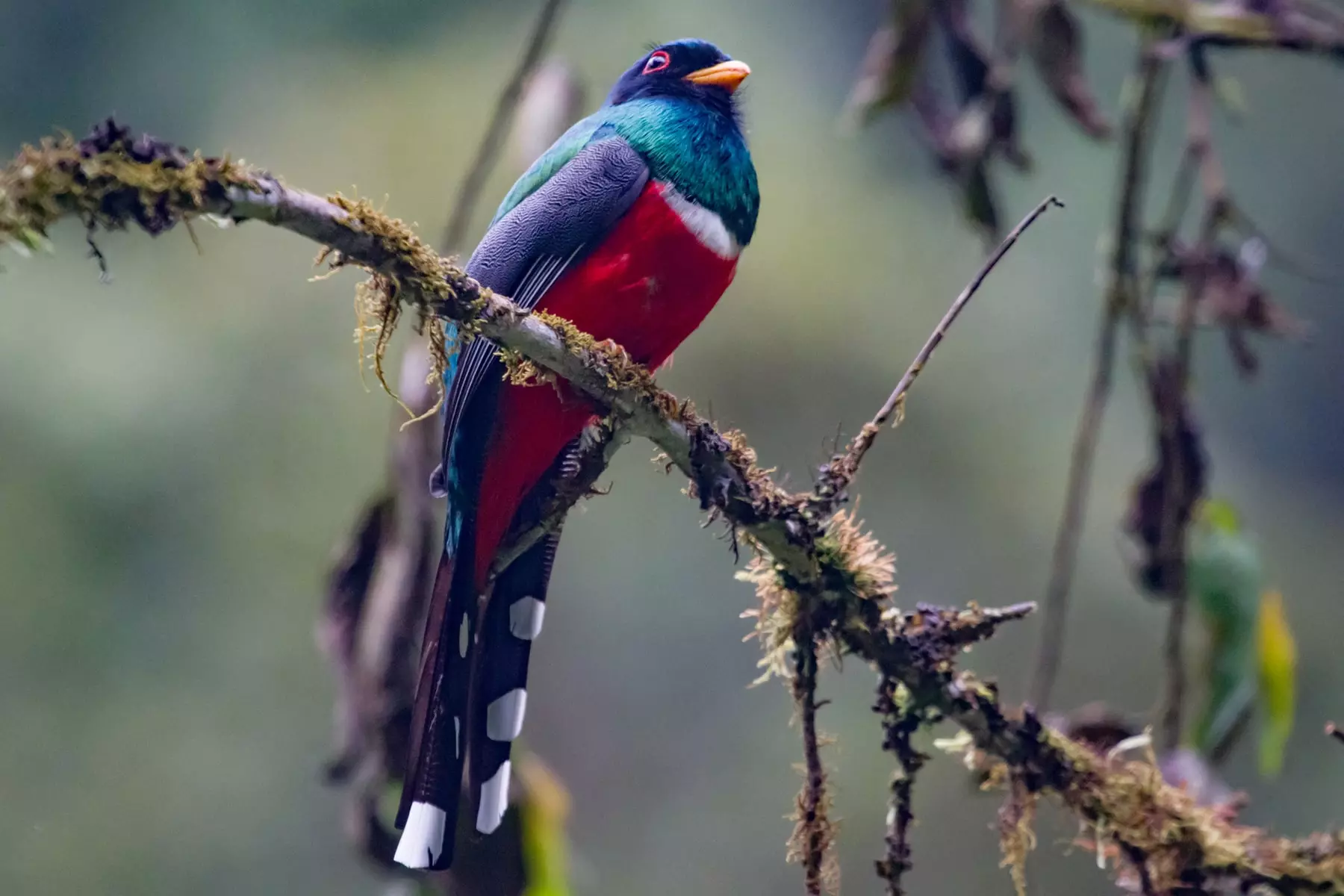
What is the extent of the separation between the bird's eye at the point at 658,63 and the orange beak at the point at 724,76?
8 cm

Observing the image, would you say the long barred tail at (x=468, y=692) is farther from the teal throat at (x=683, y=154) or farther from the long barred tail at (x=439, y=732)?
the teal throat at (x=683, y=154)

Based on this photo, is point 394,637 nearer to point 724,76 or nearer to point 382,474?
point 724,76

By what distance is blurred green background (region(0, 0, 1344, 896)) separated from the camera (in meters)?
4.61

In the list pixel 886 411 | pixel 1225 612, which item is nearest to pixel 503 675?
pixel 886 411

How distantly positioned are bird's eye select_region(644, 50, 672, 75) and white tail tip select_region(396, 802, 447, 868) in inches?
63.3

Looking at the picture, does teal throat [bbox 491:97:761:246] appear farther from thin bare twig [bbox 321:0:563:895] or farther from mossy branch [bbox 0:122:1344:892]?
mossy branch [bbox 0:122:1344:892]

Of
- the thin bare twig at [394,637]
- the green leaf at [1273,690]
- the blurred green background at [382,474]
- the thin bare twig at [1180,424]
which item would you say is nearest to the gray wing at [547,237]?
the thin bare twig at [394,637]

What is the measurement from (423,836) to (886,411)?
3.63ft

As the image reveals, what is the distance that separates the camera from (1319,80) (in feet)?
19.2

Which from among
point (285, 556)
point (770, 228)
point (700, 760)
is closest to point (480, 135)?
point (770, 228)

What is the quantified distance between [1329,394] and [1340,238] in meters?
0.73

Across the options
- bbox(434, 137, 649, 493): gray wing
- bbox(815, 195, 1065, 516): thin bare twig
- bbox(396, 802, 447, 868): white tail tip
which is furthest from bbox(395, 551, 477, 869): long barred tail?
bbox(815, 195, 1065, 516): thin bare twig

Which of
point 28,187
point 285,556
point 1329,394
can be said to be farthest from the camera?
point 1329,394

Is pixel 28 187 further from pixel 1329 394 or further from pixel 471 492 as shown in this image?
pixel 1329 394
